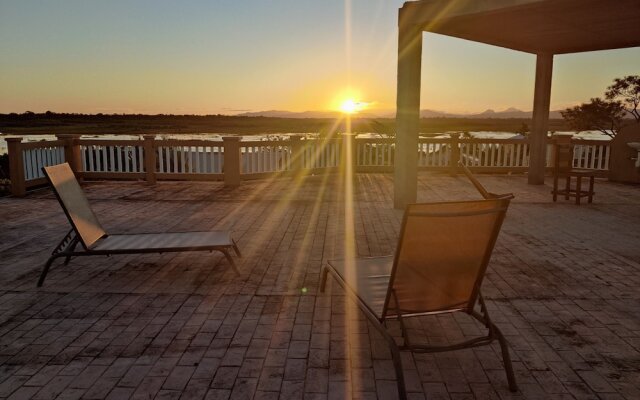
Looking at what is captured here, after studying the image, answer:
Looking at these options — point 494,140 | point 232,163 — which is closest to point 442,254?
point 232,163

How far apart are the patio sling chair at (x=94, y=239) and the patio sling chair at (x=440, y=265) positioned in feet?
7.92

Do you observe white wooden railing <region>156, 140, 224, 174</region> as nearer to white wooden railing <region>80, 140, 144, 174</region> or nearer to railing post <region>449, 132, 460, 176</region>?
white wooden railing <region>80, 140, 144, 174</region>

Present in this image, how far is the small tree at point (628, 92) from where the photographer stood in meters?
27.2

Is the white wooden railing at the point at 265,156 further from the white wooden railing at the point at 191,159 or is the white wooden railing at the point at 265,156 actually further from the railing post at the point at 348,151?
the railing post at the point at 348,151

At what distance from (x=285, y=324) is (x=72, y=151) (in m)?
10.9

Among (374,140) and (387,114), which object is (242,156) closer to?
(374,140)

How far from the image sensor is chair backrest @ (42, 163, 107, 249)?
4.80 meters

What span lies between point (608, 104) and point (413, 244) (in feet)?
107

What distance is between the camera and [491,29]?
9.10 metres

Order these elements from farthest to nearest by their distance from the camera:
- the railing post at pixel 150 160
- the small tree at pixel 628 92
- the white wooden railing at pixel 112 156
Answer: the small tree at pixel 628 92 < the white wooden railing at pixel 112 156 < the railing post at pixel 150 160

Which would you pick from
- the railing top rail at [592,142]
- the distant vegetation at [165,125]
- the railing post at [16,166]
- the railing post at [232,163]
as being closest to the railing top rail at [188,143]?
the railing post at [232,163]

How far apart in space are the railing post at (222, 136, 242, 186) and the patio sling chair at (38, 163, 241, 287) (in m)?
6.75

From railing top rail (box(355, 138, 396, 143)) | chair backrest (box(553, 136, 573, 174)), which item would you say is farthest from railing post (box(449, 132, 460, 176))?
chair backrest (box(553, 136, 573, 174))

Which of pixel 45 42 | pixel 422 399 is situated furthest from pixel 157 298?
pixel 45 42
